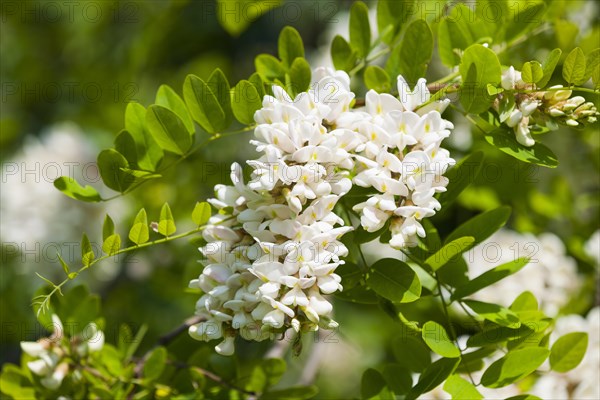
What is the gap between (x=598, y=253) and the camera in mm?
1411

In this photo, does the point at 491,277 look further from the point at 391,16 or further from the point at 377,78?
the point at 391,16

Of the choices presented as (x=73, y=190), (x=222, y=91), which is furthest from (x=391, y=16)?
(x=73, y=190)

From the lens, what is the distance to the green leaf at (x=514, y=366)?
0.87 meters

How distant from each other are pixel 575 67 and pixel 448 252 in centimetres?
26

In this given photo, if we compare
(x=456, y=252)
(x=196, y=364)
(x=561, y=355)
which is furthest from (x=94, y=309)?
(x=561, y=355)

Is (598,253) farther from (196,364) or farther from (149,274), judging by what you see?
(149,274)

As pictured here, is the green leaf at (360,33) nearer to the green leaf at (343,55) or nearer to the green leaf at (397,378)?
the green leaf at (343,55)

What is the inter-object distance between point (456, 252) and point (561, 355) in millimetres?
300

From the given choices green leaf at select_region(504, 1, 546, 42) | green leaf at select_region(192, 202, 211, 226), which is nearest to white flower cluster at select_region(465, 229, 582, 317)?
green leaf at select_region(504, 1, 546, 42)

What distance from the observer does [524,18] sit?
107 cm

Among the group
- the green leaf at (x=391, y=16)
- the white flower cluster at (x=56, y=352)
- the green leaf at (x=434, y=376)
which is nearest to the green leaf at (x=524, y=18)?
the green leaf at (x=391, y=16)

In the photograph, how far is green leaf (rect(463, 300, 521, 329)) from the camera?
0.89 metres

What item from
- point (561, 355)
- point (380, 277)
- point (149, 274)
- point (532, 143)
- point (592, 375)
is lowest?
point (149, 274)

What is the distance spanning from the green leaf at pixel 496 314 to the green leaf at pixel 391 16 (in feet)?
1.35
